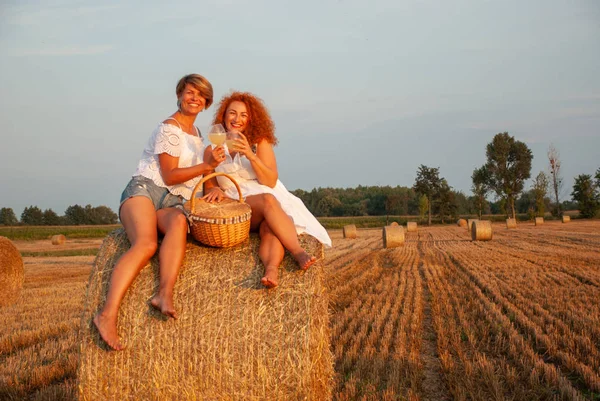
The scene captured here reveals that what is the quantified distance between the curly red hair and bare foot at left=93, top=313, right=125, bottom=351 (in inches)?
67.7

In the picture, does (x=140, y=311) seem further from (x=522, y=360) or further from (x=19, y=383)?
(x=522, y=360)

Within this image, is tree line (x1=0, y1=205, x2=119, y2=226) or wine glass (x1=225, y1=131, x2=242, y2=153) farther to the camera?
tree line (x1=0, y1=205, x2=119, y2=226)

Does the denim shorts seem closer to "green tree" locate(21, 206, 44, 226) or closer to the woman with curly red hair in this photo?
the woman with curly red hair

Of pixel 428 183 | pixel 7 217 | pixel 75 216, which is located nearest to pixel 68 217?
pixel 75 216

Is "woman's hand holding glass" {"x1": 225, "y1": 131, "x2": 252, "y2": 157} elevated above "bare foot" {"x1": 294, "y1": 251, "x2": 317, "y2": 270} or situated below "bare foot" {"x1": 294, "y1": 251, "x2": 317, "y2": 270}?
above

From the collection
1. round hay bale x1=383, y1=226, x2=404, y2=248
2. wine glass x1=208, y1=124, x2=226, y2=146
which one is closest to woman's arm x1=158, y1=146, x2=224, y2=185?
wine glass x1=208, y1=124, x2=226, y2=146

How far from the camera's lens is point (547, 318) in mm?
7059

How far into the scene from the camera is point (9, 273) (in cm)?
988

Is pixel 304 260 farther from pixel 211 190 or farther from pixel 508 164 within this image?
pixel 508 164

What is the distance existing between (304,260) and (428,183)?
60988 millimetres

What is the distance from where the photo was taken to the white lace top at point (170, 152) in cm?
410

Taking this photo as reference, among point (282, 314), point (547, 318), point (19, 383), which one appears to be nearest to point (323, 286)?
point (282, 314)

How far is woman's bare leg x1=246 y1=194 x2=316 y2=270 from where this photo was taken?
398 cm

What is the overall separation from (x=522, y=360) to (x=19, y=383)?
477 cm
